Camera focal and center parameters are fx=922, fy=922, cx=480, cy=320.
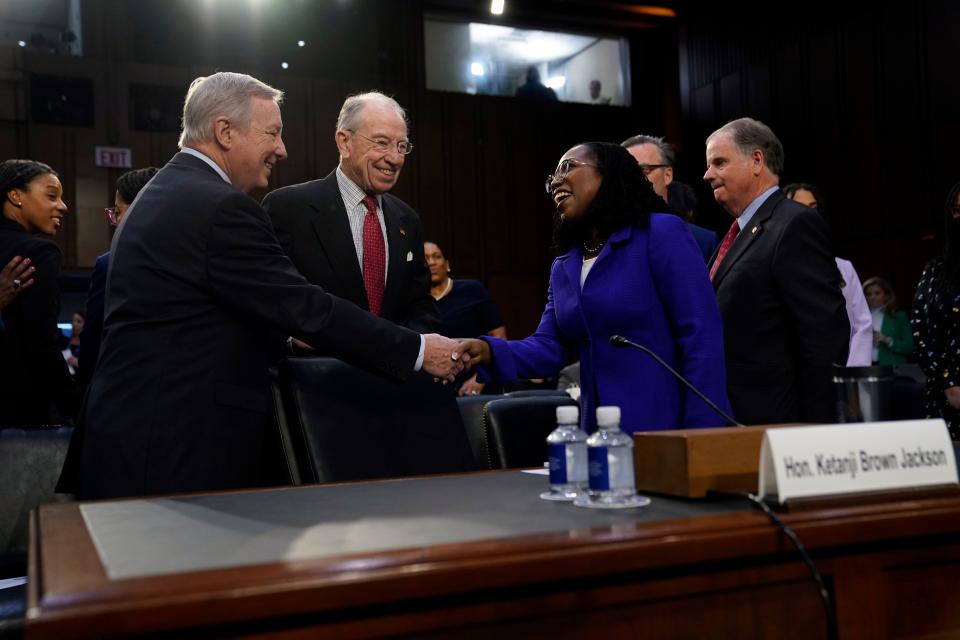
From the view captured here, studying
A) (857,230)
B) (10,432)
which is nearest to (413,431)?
(10,432)

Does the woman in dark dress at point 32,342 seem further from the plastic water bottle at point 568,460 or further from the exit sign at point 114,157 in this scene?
the exit sign at point 114,157

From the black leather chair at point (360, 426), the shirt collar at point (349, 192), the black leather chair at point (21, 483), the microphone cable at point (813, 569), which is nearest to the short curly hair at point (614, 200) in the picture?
the black leather chair at point (360, 426)

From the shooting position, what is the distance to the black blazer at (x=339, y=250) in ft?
8.55

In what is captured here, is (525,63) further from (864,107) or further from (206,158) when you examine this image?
(206,158)

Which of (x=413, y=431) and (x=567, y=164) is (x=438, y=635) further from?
(x=567, y=164)

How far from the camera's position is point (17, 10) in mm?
7820

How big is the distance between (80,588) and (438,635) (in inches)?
13.3

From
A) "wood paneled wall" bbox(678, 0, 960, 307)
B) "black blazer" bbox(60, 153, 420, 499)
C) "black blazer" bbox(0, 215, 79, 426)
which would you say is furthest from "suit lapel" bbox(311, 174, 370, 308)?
"wood paneled wall" bbox(678, 0, 960, 307)

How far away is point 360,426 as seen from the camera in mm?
1958

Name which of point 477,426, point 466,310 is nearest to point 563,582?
point 477,426

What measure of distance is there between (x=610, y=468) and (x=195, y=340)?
3.46 ft

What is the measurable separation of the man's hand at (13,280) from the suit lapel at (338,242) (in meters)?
1.10

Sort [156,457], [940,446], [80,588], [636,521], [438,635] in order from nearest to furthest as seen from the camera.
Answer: [80,588] → [438,635] → [636,521] → [940,446] → [156,457]

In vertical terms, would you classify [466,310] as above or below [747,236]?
below
